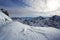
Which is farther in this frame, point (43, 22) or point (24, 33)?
point (43, 22)

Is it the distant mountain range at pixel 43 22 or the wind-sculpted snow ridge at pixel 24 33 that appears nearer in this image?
the wind-sculpted snow ridge at pixel 24 33

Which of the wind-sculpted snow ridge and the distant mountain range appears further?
the distant mountain range

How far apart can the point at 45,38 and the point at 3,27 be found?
271 mm

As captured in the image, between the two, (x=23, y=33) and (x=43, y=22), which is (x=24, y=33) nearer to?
(x=23, y=33)

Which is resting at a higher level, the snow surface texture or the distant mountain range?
the snow surface texture

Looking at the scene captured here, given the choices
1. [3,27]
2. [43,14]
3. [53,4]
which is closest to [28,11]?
[43,14]

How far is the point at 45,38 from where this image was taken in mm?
768

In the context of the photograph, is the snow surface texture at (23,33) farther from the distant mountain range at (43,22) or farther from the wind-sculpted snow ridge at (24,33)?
the distant mountain range at (43,22)

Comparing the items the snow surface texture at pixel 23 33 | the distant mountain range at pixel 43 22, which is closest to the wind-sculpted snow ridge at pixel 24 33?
the snow surface texture at pixel 23 33

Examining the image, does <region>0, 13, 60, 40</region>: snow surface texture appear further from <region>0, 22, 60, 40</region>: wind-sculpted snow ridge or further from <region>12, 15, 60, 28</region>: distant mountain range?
<region>12, 15, 60, 28</region>: distant mountain range

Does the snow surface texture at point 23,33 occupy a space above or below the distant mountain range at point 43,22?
above

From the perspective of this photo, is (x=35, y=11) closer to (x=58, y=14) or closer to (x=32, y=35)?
(x=58, y=14)

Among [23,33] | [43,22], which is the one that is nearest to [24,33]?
[23,33]

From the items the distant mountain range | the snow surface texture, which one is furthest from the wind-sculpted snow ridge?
the distant mountain range
